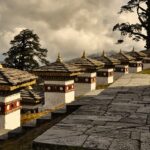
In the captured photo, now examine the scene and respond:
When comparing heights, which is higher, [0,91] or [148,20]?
[148,20]

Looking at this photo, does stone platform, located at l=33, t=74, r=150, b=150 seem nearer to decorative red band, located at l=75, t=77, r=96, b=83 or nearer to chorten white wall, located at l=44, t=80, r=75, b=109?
chorten white wall, located at l=44, t=80, r=75, b=109

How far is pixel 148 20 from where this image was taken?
96.7 ft

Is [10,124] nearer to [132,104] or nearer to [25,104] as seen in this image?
[132,104]

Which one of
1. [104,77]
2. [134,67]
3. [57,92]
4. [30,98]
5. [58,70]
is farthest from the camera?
[134,67]

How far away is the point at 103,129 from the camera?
185 inches

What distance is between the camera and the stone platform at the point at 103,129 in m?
3.96

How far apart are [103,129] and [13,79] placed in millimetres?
5857

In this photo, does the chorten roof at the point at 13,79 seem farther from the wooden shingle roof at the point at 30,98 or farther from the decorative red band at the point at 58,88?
the wooden shingle roof at the point at 30,98

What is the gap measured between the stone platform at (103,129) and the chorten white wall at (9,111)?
13.3ft

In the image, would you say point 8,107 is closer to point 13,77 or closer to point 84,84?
point 13,77

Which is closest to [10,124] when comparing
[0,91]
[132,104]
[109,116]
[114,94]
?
[0,91]

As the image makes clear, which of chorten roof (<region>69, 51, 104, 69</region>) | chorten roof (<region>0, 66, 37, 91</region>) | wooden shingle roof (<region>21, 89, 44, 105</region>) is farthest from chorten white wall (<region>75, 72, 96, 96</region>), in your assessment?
chorten roof (<region>0, 66, 37, 91</region>)

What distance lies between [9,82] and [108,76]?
10198mm

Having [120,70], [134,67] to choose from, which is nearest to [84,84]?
[120,70]
